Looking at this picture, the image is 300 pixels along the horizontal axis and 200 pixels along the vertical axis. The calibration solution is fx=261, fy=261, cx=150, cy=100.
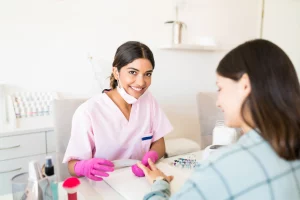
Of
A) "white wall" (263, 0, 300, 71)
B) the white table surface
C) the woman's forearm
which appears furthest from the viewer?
"white wall" (263, 0, 300, 71)

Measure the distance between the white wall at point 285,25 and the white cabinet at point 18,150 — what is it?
2.61 meters

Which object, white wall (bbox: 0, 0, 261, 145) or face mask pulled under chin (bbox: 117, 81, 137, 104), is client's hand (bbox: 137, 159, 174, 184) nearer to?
face mask pulled under chin (bbox: 117, 81, 137, 104)

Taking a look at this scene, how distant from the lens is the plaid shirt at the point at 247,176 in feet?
1.71

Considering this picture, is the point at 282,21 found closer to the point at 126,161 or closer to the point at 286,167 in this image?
the point at 126,161

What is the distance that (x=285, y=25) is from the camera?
2887mm

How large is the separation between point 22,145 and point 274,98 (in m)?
1.51

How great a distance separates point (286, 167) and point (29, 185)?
62 cm

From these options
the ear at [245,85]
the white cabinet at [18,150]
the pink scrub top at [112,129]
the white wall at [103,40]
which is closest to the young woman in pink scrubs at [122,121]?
the pink scrub top at [112,129]

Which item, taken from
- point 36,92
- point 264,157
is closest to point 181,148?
point 36,92

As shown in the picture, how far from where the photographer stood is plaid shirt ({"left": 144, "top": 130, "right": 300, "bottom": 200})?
0.52 metres

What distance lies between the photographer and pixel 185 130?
270cm

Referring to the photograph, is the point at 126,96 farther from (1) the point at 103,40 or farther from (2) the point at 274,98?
(1) the point at 103,40

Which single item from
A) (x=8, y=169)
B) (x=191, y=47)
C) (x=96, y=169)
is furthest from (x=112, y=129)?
(x=191, y=47)

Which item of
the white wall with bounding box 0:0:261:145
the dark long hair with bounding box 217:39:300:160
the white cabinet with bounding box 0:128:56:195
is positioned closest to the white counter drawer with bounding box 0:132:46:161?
the white cabinet with bounding box 0:128:56:195
